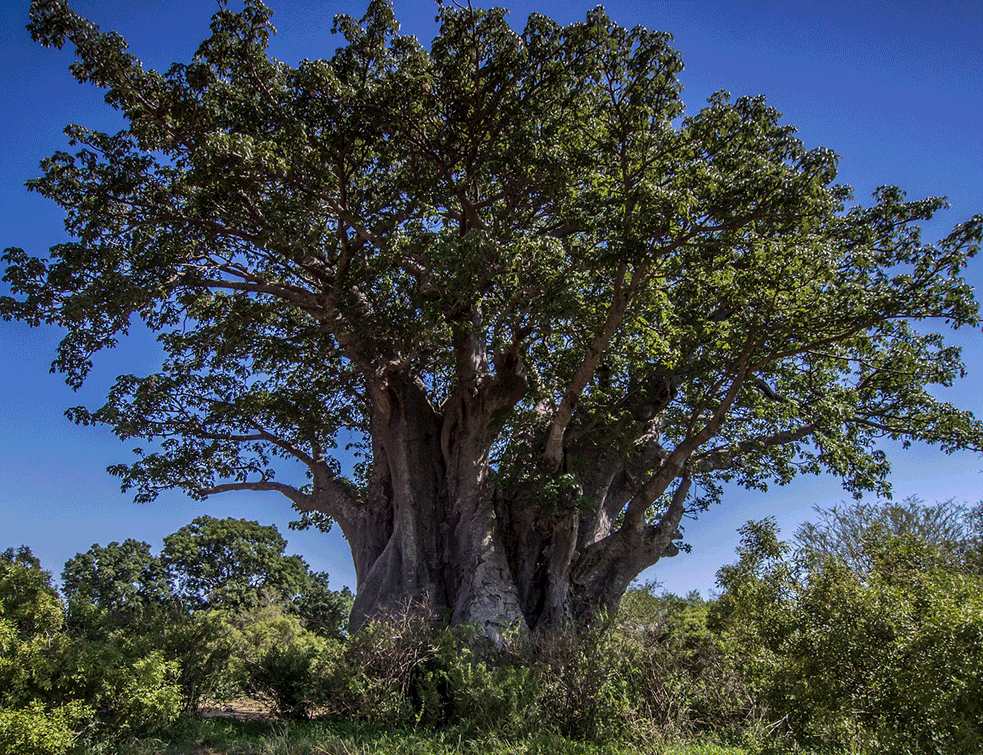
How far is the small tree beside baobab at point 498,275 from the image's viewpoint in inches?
340

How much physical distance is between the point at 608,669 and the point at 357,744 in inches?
110

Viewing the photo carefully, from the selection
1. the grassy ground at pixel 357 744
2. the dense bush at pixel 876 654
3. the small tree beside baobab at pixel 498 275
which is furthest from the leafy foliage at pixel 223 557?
the dense bush at pixel 876 654

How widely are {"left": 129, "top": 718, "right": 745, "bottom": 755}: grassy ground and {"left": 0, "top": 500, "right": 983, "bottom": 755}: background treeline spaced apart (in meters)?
0.24

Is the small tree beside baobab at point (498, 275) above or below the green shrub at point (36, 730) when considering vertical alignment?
above

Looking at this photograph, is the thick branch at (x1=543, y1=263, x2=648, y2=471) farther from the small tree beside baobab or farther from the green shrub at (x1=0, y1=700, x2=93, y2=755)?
the green shrub at (x1=0, y1=700, x2=93, y2=755)

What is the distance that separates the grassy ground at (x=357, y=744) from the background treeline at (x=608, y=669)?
0.24 m

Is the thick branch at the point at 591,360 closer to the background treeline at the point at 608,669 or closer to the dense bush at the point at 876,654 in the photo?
the background treeline at the point at 608,669

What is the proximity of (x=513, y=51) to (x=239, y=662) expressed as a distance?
30.4ft

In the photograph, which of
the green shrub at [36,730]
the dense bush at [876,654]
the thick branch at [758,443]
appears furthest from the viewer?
the thick branch at [758,443]

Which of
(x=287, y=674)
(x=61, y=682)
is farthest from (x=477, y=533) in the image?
(x=61, y=682)

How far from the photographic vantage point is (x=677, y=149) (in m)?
9.20

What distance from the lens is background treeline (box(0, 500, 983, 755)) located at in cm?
493

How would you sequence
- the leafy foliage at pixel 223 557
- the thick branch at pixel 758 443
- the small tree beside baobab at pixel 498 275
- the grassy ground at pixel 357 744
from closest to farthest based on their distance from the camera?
the grassy ground at pixel 357 744 < the small tree beside baobab at pixel 498 275 < the thick branch at pixel 758 443 < the leafy foliage at pixel 223 557

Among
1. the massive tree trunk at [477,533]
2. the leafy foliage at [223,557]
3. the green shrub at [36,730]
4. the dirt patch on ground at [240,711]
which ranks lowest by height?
the green shrub at [36,730]
